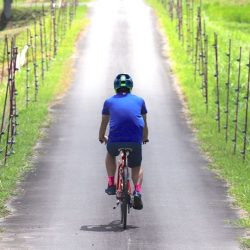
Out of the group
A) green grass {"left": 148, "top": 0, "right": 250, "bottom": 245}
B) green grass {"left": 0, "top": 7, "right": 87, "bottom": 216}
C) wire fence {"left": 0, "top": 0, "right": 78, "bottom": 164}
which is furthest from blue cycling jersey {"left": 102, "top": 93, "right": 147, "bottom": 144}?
wire fence {"left": 0, "top": 0, "right": 78, "bottom": 164}

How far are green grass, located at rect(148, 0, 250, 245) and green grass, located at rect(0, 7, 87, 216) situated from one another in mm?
4204

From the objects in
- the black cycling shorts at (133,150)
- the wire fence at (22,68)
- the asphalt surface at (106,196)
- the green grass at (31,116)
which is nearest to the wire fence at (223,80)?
the asphalt surface at (106,196)

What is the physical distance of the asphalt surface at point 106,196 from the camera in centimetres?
1256

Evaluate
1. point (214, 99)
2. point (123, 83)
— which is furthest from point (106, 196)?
point (214, 99)

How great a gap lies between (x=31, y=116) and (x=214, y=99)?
7.31 m

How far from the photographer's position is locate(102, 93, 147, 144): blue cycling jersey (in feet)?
44.0

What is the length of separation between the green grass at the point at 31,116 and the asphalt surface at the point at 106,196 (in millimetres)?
301

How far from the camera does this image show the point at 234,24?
5831 cm

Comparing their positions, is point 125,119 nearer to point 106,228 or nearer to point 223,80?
point 106,228

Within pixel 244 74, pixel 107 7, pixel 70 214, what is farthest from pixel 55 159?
pixel 107 7

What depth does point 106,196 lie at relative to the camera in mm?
16219

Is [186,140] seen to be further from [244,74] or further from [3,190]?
[244,74]

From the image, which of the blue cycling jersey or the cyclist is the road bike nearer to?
the cyclist

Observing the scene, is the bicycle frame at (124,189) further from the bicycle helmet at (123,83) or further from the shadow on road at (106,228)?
the bicycle helmet at (123,83)
